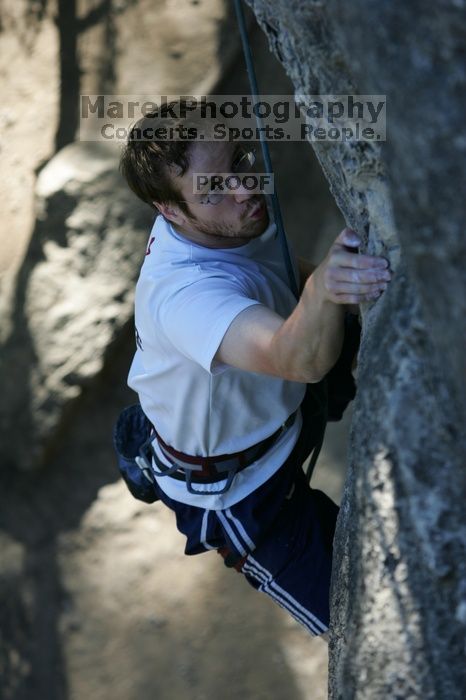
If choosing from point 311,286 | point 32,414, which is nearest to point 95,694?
point 32,414

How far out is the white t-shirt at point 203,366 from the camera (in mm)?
1262

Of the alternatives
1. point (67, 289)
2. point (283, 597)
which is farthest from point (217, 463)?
point (67, 289)

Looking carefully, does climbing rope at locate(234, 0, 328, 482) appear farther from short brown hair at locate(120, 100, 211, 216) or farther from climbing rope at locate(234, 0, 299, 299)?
short brown hair at locate(120, 100, 211, 216)

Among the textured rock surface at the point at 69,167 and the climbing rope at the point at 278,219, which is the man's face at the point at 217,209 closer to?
the climbing rope at the point at 278,219

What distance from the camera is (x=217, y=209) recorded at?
1.36 metres

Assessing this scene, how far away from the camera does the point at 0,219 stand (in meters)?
2.99

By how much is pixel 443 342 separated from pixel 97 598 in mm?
2331

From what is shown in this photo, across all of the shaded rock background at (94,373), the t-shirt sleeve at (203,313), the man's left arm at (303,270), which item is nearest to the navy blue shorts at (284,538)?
the man's left arm at (303,270)

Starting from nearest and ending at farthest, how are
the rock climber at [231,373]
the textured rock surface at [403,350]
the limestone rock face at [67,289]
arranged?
the textured rock surface at [403,350] → the rock climber at [231,373] → the limestone rock face at [67,289]

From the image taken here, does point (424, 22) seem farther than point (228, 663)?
No

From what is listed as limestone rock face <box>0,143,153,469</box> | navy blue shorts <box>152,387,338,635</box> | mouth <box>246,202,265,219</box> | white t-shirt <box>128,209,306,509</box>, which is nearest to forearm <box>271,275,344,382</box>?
white t-shirt <box>128,209,306,509</box>

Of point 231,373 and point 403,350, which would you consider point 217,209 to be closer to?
point 231,373

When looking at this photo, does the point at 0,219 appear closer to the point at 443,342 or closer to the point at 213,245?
the point at 213,245

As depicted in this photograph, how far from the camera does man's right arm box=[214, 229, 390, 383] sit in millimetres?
1062
